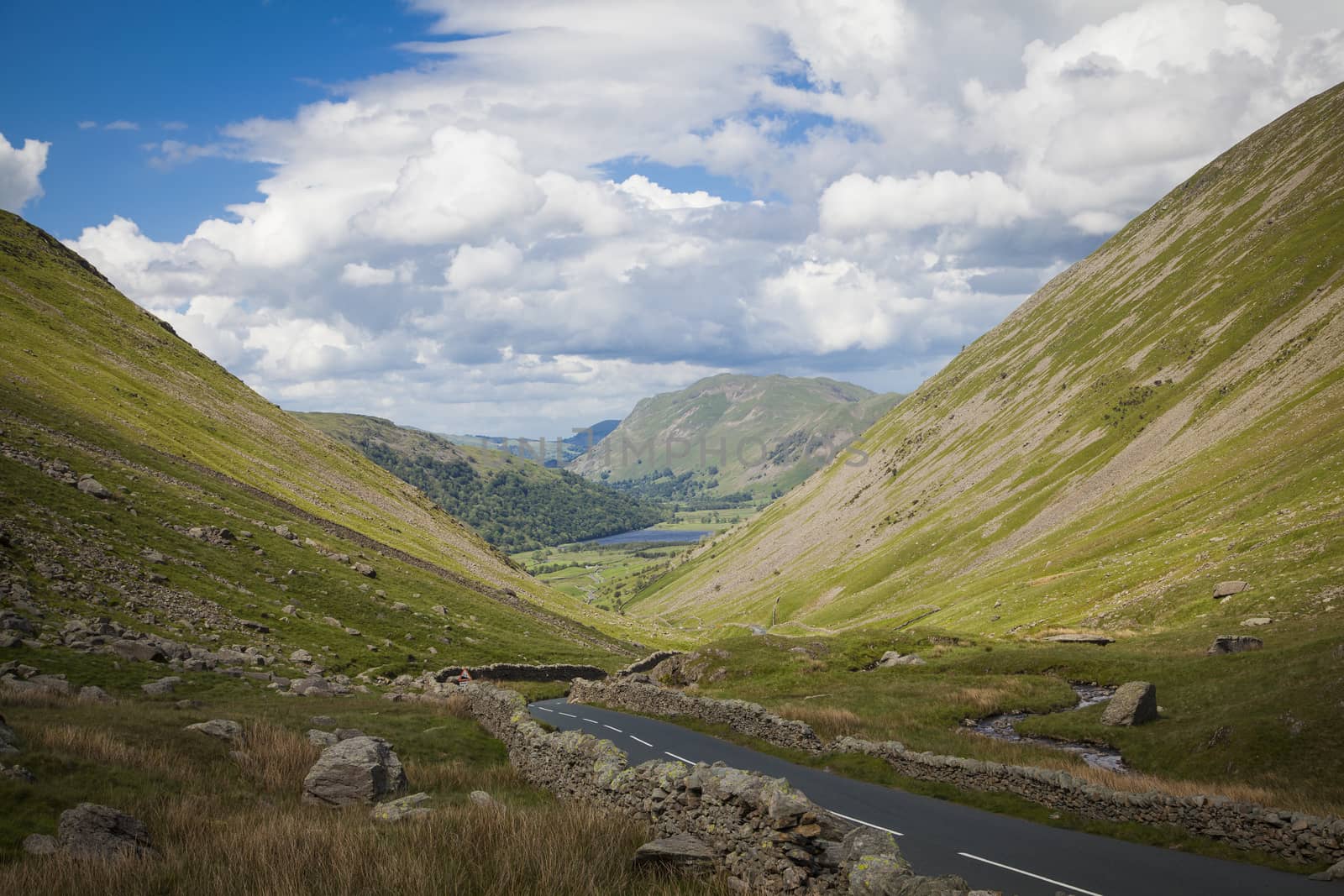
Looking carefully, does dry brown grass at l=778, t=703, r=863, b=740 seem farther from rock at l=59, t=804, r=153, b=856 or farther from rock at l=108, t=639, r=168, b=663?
rock at l=108, t=639, r=168, b=663

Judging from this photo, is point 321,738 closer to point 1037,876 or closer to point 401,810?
point 401,810

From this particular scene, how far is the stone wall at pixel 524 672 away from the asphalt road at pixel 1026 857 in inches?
1418

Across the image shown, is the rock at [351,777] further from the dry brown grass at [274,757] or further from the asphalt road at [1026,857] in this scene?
the asphalt road at [1026,857]

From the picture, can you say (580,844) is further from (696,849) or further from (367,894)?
(367,894)

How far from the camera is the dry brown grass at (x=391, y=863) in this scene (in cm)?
1021

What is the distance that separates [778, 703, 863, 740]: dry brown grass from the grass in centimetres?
2009

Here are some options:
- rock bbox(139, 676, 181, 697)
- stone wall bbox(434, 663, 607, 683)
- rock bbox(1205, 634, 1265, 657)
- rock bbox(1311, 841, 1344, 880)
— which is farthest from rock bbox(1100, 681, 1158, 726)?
rock bbox(139, 676, 181, 697)

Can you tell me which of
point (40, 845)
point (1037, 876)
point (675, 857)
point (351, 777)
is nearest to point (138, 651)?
point (351, 777)

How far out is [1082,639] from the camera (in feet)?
213

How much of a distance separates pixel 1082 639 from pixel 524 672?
157 ft

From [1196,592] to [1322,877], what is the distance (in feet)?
178

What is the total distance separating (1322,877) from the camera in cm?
1942

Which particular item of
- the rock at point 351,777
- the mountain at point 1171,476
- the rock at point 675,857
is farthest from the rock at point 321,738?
the mountain at point 1171,476

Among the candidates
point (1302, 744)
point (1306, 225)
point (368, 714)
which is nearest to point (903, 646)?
point (1302, 744)
